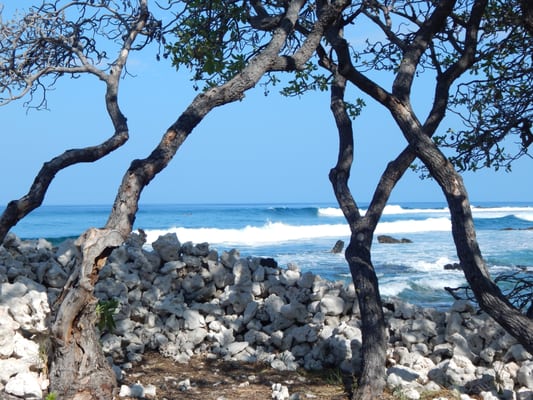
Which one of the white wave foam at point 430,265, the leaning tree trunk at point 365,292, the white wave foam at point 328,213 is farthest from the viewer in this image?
the white wave foam at point 328,213

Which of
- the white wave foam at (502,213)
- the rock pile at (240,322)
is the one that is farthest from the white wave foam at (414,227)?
the rock pile at (240,322)

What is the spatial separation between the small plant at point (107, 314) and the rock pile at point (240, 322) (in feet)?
0.42

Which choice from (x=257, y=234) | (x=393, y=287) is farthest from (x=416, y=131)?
(x=257, y=234)

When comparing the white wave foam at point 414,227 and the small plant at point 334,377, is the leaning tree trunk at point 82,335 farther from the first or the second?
the white wave foam at point 414,227

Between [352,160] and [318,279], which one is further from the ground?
[352,160]

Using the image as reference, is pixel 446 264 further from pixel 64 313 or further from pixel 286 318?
pixel 64 313

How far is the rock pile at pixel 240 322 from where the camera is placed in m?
5.93

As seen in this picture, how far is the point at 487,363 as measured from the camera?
6219 millimetres

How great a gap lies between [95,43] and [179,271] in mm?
2714

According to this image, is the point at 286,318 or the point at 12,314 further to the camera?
the point at 286,318

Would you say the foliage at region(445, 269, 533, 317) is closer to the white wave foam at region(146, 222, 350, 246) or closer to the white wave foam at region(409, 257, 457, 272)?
the white wave foam at region(409, 257, 457, 272)

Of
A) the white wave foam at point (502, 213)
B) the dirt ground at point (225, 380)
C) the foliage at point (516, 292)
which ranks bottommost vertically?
the dirt ground at point (225, 380)

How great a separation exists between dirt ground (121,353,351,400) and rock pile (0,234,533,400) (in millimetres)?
145

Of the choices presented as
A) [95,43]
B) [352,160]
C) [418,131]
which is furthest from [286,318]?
[95,43]
